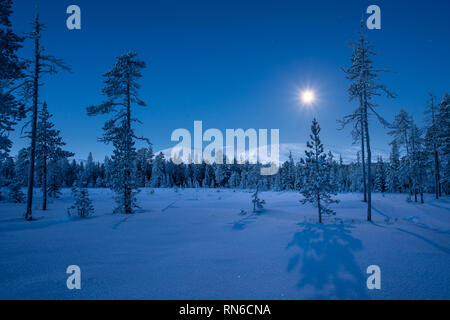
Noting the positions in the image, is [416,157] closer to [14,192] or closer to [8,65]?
[8,65]

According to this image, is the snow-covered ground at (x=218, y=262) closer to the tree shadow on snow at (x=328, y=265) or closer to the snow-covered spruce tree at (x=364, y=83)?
the tree shadow on snow at (x=328, y=265)

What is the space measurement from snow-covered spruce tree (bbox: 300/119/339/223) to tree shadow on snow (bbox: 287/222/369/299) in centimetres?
334

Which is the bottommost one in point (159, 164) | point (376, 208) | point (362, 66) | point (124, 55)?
point (376, 208)

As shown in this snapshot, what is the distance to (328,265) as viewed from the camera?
5242mm

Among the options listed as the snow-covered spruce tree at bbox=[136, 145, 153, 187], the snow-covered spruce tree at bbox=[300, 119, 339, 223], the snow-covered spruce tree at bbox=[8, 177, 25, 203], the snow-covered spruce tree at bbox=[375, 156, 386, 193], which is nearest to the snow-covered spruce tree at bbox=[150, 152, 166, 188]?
the snow-covered spruce tree at bbox=[136, 145, 153, 187]

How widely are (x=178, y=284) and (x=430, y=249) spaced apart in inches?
328

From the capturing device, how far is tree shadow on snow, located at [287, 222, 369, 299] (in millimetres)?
3924

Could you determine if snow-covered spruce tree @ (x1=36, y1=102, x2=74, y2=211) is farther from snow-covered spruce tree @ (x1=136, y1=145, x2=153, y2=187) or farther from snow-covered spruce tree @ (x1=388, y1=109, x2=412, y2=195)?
snow-covered spruce tree @ (x1=136, y1=145, x2=153, y2=187)

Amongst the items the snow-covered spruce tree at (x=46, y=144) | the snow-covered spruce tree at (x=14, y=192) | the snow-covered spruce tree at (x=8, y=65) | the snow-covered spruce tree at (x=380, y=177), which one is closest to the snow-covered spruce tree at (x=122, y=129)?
the snow-covered spruce tree at (x=8, y=65)

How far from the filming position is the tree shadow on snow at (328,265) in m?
3.92
